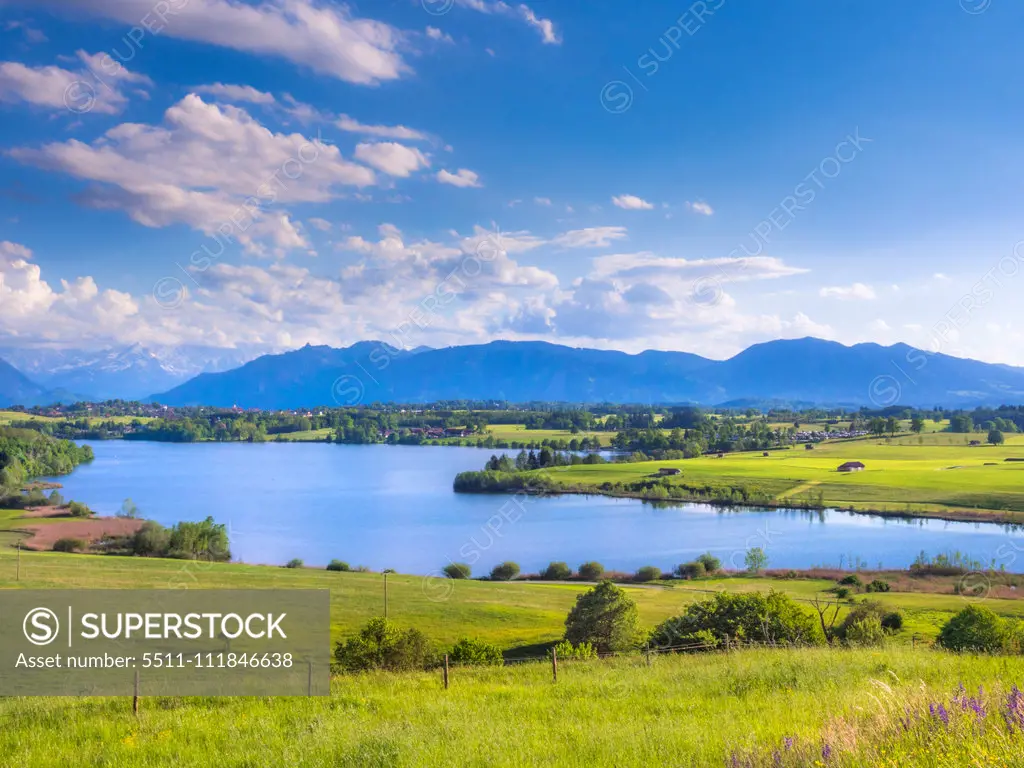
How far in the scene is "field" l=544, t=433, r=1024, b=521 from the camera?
3386 inches

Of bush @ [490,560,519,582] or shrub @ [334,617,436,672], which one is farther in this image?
Result: bush @ [490,560,519,582]

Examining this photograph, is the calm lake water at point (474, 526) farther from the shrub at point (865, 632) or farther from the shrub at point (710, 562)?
the shrub at point (865, 632)

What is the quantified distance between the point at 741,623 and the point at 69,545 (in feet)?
192

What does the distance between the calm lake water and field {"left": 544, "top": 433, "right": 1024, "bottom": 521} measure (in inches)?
228

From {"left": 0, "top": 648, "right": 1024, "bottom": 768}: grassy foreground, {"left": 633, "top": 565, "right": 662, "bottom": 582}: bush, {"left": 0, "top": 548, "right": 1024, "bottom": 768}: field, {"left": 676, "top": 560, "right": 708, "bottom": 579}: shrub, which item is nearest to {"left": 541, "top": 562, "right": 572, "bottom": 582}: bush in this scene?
{"left": 633, "top": 565, "right": 662, "bottom": 582}: bush

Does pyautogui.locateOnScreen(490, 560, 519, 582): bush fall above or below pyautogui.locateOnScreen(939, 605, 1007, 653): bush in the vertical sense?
below

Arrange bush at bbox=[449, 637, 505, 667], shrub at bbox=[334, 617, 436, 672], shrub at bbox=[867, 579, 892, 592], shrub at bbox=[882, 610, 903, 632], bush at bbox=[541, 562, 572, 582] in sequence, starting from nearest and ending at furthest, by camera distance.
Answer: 1. shrub at bbox=[334, 617, 436, 672]
2. bush at bbox=[449, 637, 505, 667]
3. shrub at bbox=[882, 610, 903, 632]
4. shrub at bbox=[867, 579, 892, 592]
5. bush at bbox=[541, 562, 572, 582]

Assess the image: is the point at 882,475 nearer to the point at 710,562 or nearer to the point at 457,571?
the point at 710,562

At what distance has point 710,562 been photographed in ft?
190

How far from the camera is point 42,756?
7730mm

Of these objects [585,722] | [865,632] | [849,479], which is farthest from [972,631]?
[849,479]

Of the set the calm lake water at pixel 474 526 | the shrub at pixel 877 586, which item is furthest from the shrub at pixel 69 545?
the shrub at pixel 877 586

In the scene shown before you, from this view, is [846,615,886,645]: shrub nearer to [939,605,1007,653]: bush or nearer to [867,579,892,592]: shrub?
[939,605,1007,653]: bush

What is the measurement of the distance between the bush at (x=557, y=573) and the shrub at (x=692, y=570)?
872 cm
